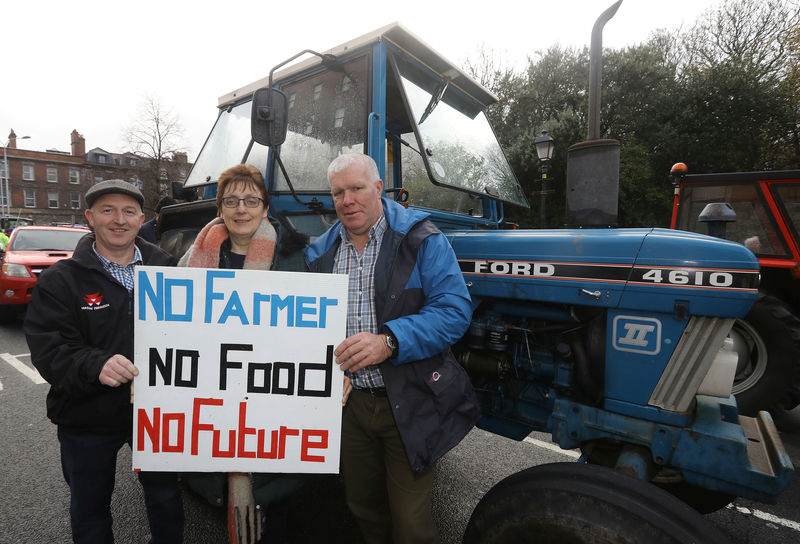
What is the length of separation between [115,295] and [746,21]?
23.0m

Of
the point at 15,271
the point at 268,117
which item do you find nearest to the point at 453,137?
the point at 268,117

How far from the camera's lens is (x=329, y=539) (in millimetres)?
2129

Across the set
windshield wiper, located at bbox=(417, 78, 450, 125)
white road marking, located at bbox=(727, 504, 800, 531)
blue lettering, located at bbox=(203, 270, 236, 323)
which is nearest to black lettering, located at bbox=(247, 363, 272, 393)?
blue lettering, located at bbox=(203, 270, 236, 323)

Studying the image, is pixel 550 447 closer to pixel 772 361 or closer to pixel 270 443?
pixel 772 361

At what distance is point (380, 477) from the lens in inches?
68.7

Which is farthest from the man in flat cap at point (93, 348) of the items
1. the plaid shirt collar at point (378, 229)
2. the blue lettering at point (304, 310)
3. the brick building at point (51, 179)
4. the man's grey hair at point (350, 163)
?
the brick building at point (51, 179)

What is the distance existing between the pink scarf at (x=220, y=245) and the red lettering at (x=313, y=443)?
658 millimetres

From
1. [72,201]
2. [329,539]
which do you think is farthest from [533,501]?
[72,201]

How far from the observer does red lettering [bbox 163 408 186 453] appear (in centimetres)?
146

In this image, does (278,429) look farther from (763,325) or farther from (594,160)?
(763,325)

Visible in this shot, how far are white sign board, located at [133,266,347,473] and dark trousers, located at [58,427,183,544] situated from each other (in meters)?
0.26

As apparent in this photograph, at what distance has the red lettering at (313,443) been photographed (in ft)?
4.88

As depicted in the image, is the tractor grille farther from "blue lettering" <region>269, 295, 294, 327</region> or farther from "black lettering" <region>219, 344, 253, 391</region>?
"black lettering" <region>219, 344, 253, 391</region>

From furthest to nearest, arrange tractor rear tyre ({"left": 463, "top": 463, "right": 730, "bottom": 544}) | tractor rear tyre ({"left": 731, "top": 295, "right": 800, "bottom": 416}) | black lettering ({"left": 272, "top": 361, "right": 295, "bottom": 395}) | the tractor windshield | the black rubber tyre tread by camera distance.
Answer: tractor rear tyre ({"left": 731, "top": 295, "right": 800, "bottom": 416}) → the tractor windshield → the black rubber tyre tread → black lettering ({"left": 272, "top": 361, "right": 295, "bottom": 395}) → tractor rear tyre ({"left": 463, "top": 463, "right": 730, "bottom": 544})
